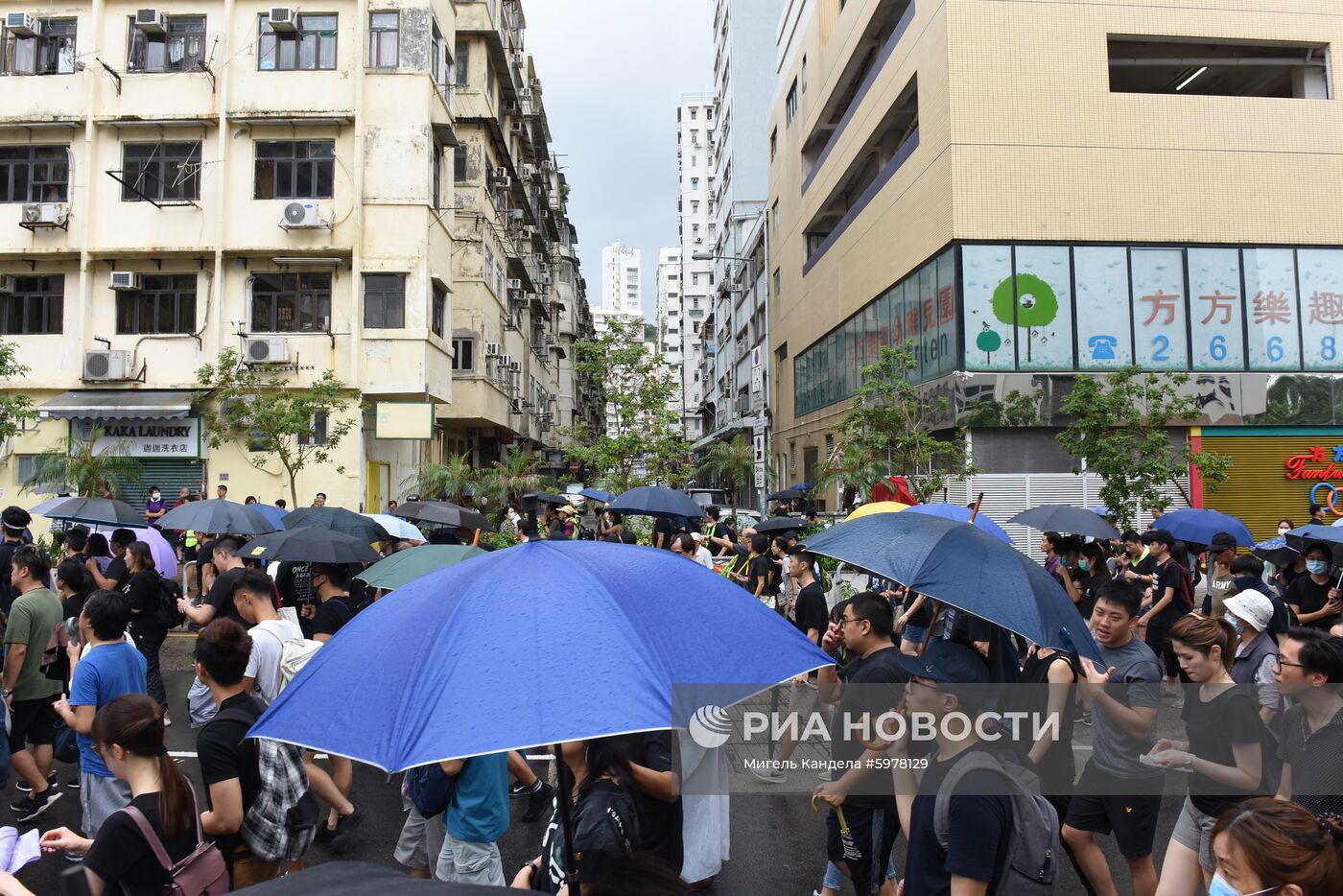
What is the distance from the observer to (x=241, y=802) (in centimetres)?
355

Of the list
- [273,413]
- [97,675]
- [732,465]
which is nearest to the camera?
[97,675]

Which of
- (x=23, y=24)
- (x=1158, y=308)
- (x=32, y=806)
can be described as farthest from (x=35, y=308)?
(x=1158, y=308)

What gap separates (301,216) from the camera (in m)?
21.6

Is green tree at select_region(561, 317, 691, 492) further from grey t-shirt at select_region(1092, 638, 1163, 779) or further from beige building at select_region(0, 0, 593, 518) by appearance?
grey t-shirt at select_region(1092, 638, 1163, 779)

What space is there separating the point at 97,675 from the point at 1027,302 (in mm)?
18790

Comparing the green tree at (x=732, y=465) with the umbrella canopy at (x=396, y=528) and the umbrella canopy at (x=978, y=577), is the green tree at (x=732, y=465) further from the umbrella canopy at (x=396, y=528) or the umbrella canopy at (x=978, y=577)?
the umbrella canopy at (x=978, y=577)

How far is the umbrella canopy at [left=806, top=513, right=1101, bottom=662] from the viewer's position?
3715mm

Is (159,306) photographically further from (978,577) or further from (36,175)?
(978,577)

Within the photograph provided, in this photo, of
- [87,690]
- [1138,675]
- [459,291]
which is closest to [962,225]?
[459,291]

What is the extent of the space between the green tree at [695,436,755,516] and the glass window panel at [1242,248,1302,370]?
76.3 feet

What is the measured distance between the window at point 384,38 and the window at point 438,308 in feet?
18.7

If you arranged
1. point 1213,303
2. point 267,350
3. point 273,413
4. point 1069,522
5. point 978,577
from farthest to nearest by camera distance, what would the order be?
point 267,350, point 1213,303, point 273,413, point 1069,522, point 978,577

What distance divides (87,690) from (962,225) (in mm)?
Result: 18341

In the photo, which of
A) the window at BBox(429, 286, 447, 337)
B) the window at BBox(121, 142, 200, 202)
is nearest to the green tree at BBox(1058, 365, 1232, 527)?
the window at BBox(429, 286, 447, 337)
